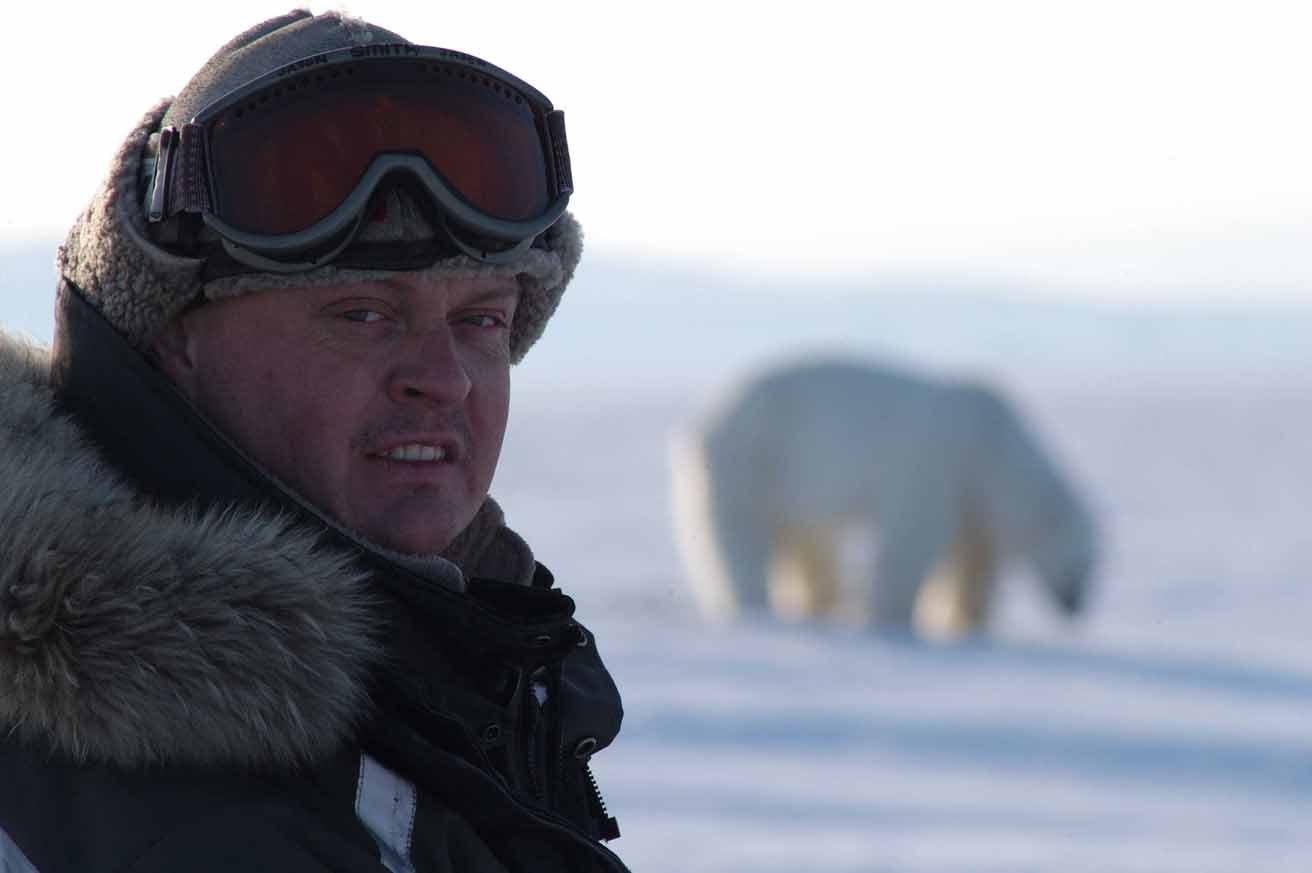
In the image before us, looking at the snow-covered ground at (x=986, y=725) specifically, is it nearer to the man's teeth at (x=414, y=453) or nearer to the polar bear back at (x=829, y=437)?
the polar bear back at (x=829, y=437)

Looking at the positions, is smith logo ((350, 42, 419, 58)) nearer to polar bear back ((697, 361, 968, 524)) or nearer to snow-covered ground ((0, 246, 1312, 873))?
snow-covered ground ((0, 246, 1312, 873))

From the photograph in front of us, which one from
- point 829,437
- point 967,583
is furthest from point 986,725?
point 967,583

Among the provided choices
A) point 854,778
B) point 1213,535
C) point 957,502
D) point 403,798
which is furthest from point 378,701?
point 1213,535

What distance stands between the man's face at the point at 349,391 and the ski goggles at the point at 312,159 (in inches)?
2.3

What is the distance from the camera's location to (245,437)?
1.78m

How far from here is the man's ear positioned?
5.91 feet

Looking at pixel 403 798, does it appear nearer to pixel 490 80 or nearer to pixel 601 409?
pixel 490 80

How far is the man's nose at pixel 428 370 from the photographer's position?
1771 mm

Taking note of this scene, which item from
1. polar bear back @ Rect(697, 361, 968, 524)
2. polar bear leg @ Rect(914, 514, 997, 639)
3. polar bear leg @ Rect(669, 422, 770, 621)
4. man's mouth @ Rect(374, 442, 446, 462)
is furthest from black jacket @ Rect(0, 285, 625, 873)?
polar bear leg @ Rect(914, 514, 997, 639)

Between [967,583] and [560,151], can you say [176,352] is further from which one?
[967,583]

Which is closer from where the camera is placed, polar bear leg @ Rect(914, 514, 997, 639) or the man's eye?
the man's eye

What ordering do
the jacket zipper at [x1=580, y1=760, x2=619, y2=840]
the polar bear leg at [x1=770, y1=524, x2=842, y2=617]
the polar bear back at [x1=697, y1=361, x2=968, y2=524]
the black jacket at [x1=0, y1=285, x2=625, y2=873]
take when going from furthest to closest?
the polar bear leg at [x1=770, y1=524, x2=842, y2=617] < the polar bear back at [x1=697, y1=361, x2=968, y2=524] < the jacket zipper at [x1=580, y1=760, x2=619, y2=840] < the black jacket at [x1=0, y1=285, x2=625, y2=873]

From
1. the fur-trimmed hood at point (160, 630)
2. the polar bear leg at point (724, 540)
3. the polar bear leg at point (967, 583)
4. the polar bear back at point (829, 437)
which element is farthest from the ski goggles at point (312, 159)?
the polar bear leg at point (967, 583)

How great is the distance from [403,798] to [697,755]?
5367 mm
